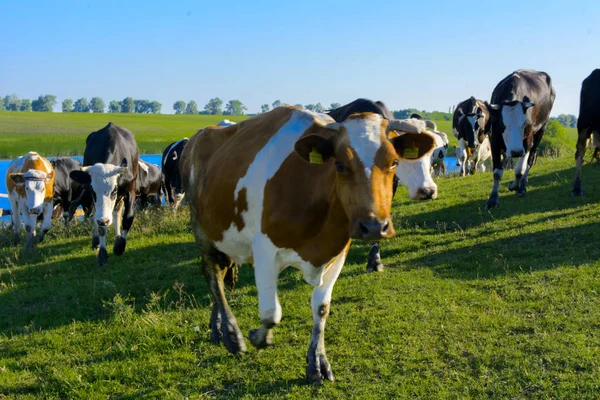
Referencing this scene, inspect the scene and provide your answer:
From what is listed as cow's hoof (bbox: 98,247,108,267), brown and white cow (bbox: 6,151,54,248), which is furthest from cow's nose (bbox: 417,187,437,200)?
brown and white cow (bbox: 6,151,54,248)

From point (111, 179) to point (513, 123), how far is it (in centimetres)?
751

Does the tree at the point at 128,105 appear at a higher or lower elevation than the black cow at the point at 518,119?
higher

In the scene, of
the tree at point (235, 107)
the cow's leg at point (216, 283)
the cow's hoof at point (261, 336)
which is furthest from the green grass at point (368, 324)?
the tree at point (235, 107)

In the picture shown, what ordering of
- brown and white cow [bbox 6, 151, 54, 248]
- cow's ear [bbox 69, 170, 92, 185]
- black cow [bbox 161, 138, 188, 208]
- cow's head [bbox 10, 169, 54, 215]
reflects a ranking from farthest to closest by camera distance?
black cow [bbox 161, 138, 188, 208], cow's head [bbox 10, 169, 54, 215], brown and white cow [bbox 6, 151, 54, 248], cow's ear [bbox 69, 170, 92, 185]

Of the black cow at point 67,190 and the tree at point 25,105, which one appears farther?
the tree at point 25,105

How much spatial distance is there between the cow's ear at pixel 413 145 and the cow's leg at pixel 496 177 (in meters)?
6.78

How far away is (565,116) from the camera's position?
14775 centimetres

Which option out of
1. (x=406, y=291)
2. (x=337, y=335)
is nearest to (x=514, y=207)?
(x=406, y=291)

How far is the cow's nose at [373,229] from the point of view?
3338 mm

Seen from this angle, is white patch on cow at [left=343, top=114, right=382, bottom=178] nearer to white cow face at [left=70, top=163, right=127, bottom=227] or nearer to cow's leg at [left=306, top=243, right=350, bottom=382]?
cow's leg at [left=306, top=243, right=350, bottom=382]

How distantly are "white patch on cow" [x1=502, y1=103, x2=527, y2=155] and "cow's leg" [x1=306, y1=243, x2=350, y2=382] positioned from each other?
7.00m

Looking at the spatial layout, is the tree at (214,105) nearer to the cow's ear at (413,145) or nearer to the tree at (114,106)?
the tree at (114,106)

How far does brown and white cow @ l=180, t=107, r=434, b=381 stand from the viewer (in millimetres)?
3584

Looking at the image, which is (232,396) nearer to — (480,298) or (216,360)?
(216,360)
